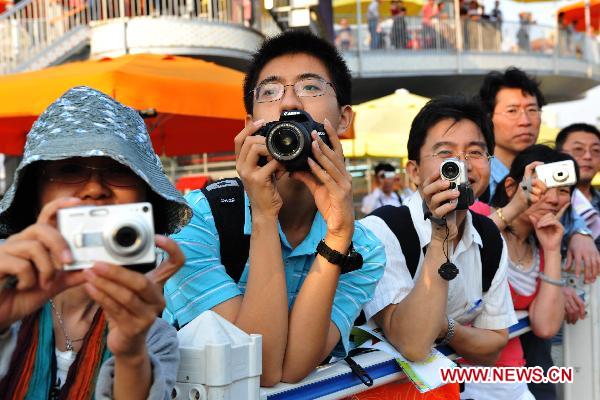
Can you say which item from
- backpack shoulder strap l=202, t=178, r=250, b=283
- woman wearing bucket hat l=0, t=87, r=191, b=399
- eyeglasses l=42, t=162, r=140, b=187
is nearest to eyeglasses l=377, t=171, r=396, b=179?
backpack shoulder strap l=202, t=178, r=250, b=283

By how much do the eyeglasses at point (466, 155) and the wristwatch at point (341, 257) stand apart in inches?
36.7

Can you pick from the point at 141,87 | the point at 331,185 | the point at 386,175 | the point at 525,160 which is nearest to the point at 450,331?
the point at 331,185

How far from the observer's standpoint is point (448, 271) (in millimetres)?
2367

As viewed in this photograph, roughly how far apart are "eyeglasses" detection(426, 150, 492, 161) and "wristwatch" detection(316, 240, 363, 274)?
93 centimetres

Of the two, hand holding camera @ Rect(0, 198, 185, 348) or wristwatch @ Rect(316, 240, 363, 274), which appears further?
wristwatch @ Rect(316, 240, 363, 274)

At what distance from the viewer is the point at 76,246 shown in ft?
4.01

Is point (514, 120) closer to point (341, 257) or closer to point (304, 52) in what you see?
point (304, 52)

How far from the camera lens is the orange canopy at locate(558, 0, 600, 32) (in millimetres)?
27531

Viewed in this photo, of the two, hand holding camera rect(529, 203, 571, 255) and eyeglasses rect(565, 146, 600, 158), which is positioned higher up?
eyeglasses rect(565, 146, 600, 158)

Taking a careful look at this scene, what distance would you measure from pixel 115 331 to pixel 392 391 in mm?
1290

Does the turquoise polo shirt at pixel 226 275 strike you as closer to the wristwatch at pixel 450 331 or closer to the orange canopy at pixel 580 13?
the wristwatch at pixel 450 331

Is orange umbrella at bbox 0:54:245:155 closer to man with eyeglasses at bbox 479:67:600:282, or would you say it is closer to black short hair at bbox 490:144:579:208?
man with eyeglasses at bbox 479:67:600:282

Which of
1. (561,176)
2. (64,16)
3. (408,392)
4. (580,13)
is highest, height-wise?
(580,13)

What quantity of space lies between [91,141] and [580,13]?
29485mm
